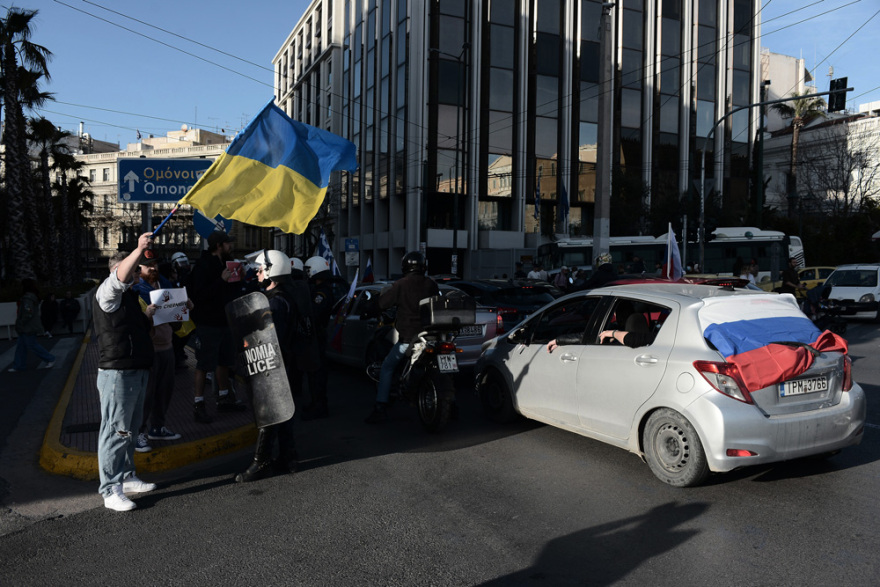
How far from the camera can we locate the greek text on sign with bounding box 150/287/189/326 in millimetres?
5981

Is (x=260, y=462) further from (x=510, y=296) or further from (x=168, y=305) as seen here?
(x=510, y=296)

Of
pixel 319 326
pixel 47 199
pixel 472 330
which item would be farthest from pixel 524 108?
pixel 319 326

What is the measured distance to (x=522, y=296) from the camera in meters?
11.0

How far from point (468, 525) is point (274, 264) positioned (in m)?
2.69

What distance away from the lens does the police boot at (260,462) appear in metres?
5.48

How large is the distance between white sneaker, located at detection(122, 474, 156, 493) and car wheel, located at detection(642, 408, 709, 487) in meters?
3.76

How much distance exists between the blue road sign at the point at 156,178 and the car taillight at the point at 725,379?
864 centimetres

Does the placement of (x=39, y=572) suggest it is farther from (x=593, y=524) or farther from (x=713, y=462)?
(x=713, y=462)

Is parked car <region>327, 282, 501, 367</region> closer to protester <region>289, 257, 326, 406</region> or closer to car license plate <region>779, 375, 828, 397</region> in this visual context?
protester <region>289, 257, 326, 406</region>

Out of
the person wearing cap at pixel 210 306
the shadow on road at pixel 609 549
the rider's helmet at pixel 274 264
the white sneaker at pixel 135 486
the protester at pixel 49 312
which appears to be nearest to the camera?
the shadow on road at pixel 609 549

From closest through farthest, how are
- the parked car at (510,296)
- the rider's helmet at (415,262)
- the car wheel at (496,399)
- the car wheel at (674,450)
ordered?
1. the car wheel at (674,450)
2. the car wheel at (496,399)
3. the rider's helmet at (415,262)
4. the parked car at (510,296)

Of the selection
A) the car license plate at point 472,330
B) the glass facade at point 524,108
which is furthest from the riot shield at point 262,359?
the glass facade at point 524,108

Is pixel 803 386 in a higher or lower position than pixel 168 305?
lower

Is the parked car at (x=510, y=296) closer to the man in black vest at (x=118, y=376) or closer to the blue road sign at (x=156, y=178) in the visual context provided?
the blue road sign at (x=156, y=178)
